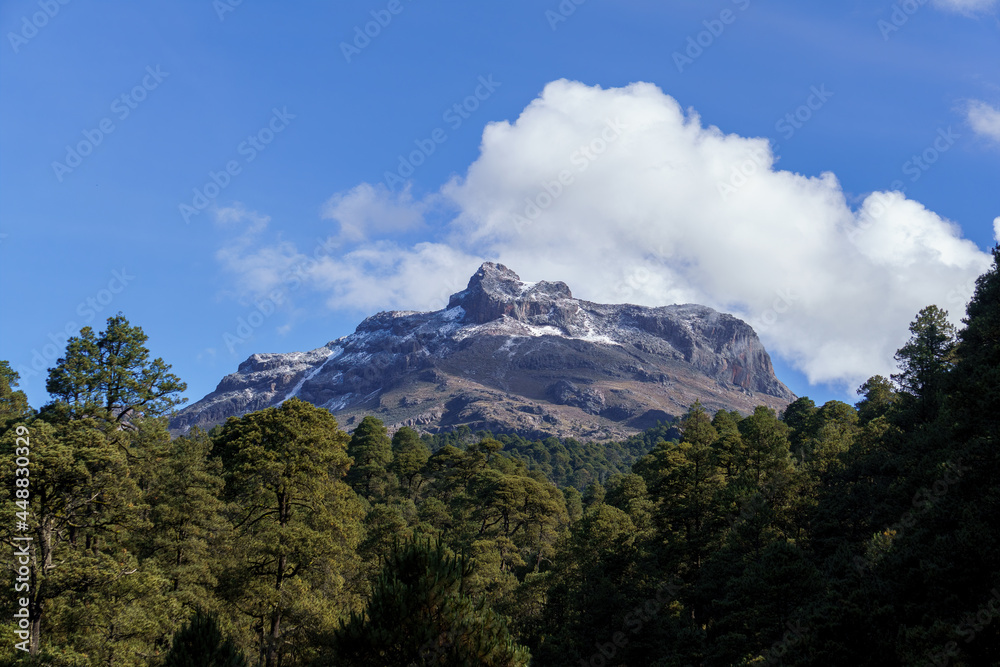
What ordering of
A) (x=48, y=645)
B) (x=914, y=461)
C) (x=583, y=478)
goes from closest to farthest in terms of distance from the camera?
(x=48, y=645) < (x=914, y=461) < (x=583, y=478)

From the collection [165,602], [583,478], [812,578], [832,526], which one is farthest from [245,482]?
[583,478]

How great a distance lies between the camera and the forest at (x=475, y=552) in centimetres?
1873

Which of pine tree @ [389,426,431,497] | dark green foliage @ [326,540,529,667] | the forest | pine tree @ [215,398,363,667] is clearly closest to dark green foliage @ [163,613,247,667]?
the forest

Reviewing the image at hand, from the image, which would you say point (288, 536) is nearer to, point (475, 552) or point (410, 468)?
point (475, 552)

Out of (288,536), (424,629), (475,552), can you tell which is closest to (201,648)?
(424,629)

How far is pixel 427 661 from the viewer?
16500 millimetres

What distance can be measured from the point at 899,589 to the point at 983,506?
3.88 metres

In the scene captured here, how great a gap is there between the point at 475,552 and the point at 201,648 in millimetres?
30120

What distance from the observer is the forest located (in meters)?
18.7

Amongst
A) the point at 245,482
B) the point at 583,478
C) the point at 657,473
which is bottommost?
the point at 245,482

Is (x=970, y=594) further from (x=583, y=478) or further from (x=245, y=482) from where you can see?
(x=583, y=478)

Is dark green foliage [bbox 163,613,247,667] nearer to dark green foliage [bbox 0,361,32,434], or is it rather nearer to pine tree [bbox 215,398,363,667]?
pine tree [bbox 215,398,363,667]

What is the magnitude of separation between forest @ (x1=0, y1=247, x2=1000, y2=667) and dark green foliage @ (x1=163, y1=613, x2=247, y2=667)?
6 centimetres

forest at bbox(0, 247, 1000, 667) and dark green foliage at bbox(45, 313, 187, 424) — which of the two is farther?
dark green foliage at bbox(45, 313, 187, 424)
